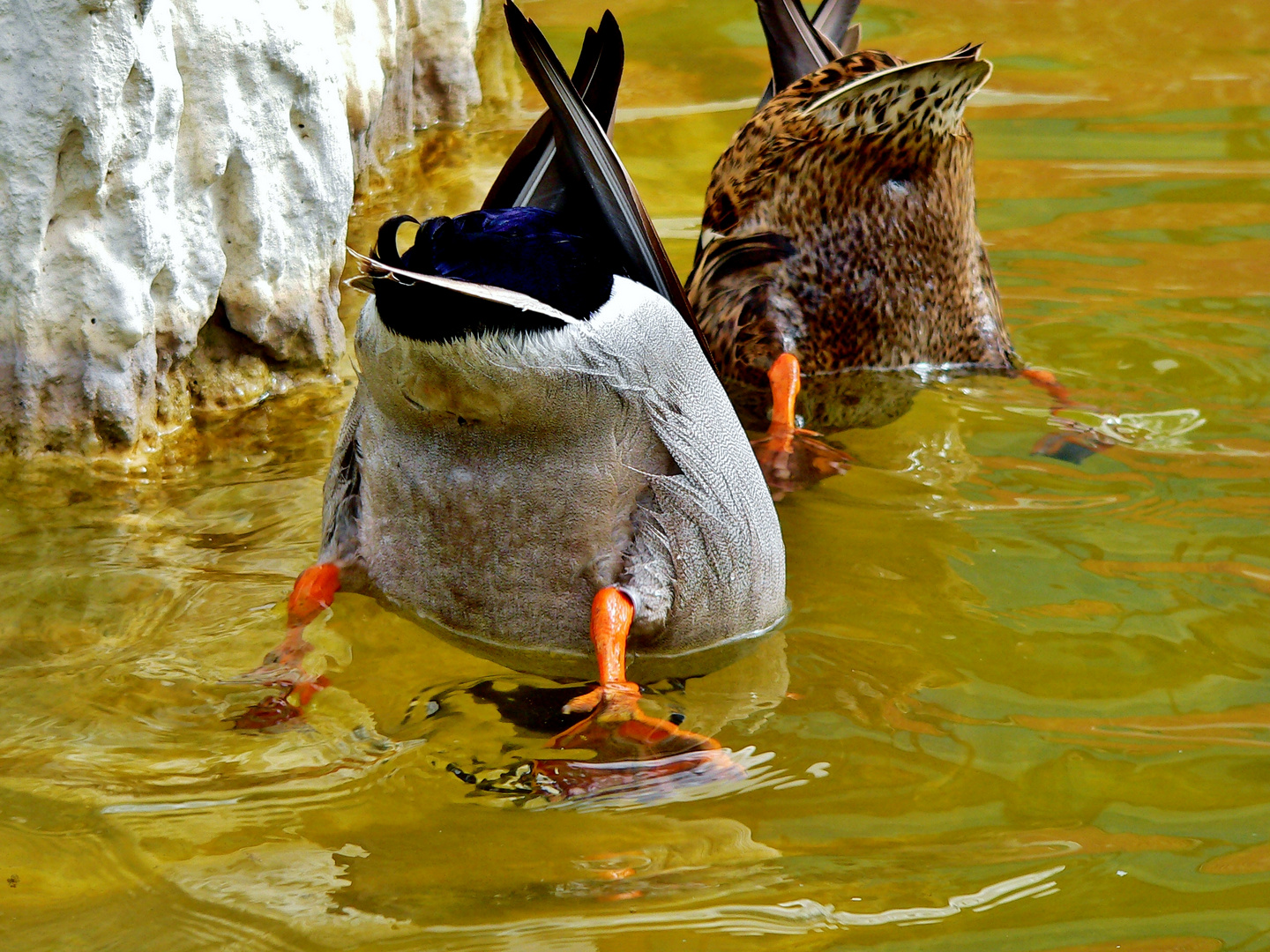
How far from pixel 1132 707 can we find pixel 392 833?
1.46 m

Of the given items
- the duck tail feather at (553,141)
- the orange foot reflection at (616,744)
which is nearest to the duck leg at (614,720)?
the orange foot reflection at (616,744)

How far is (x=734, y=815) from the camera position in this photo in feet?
7.82

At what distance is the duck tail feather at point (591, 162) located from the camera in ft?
8.41

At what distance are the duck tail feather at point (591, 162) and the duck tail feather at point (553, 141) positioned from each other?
11cm

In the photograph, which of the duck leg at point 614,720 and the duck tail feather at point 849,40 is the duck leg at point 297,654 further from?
the duck tail feather at point 849,40

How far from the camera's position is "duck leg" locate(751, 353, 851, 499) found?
3.64m

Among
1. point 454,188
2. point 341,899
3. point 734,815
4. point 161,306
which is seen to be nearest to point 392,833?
point 341,899

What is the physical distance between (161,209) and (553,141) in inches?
49.6

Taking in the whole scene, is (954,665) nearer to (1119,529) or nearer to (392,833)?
A: (1119,529)

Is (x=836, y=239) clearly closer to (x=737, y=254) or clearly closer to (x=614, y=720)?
(x=737, y=254)

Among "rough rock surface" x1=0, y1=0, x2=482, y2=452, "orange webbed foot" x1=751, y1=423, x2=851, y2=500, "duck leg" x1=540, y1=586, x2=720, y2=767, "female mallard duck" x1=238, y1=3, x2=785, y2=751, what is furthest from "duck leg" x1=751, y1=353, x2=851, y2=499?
"rough rock surface" x1=0, y1=0, x2=482, y2=452

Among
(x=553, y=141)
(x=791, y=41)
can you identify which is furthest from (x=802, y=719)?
(x=791, y=41)

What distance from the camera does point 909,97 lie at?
3.75 meters

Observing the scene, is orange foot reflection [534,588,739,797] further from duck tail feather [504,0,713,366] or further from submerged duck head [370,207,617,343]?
duck tail feather [504,0,713,366]
